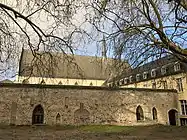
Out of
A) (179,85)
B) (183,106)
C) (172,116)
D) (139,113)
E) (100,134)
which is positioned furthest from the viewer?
(179,85)

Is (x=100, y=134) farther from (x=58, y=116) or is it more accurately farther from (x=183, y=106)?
(x=183, y=106)

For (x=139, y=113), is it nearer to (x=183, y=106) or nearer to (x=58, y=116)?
(x=183, y=106)

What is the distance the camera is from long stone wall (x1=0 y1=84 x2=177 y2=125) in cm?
1952

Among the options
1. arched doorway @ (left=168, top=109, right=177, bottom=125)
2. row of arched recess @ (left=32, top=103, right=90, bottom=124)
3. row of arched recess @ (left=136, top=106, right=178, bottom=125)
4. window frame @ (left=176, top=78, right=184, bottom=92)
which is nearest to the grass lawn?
row of arched recess @ (left=32, top=103, right=90, bottom=124)

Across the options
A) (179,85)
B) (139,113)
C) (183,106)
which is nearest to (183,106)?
(183,106)

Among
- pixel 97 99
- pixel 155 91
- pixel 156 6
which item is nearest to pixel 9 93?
pixel 97 99

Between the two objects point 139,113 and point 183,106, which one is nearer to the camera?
point 139,113

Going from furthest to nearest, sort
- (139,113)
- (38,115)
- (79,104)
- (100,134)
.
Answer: (139,113) → (79,104) → (38,115) → (100,134)

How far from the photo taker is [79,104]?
2106 cm

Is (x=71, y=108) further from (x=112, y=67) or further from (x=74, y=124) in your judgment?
(x=112, y=67)

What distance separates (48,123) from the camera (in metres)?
20.1

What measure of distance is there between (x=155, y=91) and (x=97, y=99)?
6213 millimetres

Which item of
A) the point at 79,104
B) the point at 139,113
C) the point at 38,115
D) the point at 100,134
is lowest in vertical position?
the point at 100,134

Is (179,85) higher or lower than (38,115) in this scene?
higher
